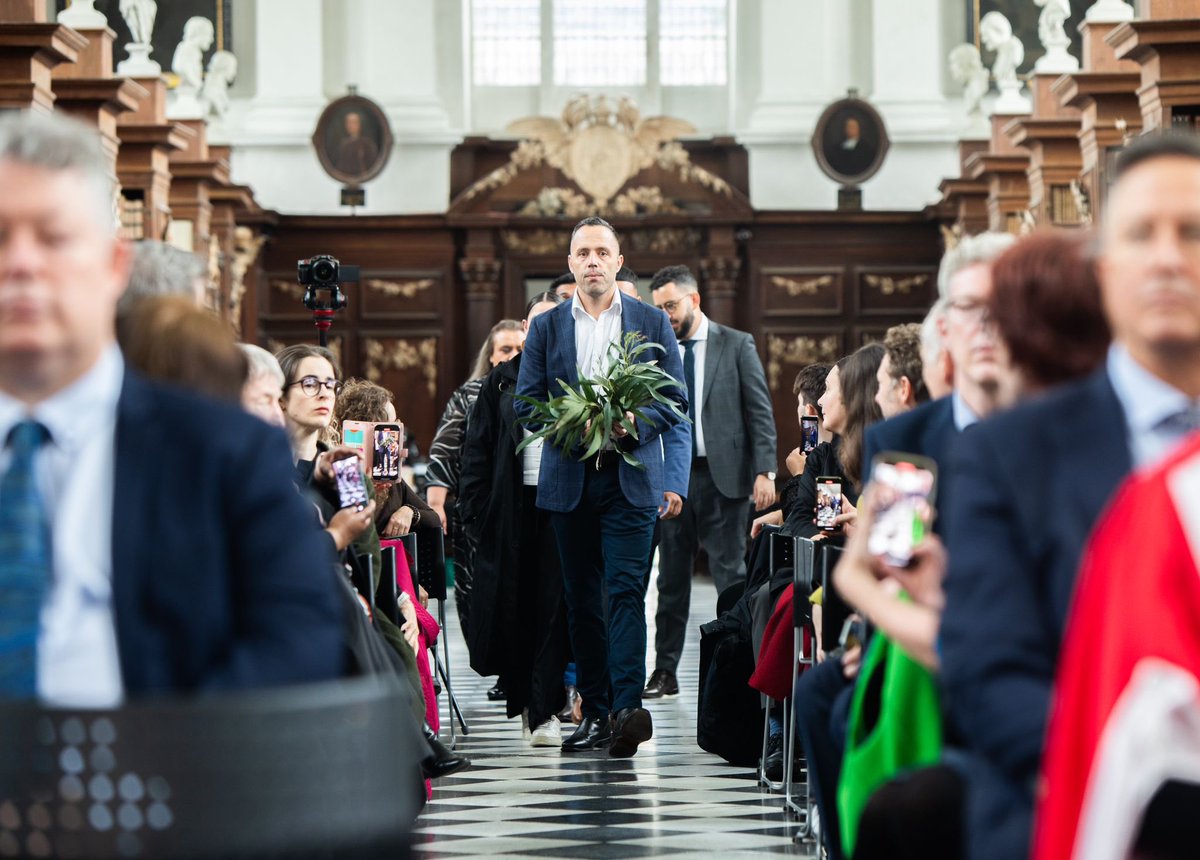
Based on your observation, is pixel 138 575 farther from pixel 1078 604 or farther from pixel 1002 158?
pixel 1002 158

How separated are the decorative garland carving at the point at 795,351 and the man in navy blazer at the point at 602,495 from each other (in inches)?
382

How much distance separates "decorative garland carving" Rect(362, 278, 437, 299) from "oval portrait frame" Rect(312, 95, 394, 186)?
47.8 inches

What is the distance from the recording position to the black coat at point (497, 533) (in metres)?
7.36

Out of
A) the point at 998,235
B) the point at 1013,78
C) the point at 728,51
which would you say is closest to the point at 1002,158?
the point at 1013,78

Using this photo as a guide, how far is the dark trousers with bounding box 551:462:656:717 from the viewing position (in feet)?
22.4

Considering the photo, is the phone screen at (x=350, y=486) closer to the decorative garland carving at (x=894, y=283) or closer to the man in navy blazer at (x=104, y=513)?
the man in navy blazer at (x=104, y=513)

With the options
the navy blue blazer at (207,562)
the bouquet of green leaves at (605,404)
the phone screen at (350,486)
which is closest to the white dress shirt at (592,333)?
the bouquet of green leaves at (605,404)

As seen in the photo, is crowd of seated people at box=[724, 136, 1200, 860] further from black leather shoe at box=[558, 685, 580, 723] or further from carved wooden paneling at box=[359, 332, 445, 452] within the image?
carved wooden paneling at box=[359, 332, 445, 452]

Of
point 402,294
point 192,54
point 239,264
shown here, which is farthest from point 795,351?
point 192,54

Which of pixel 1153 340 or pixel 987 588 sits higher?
pixel 1153 340

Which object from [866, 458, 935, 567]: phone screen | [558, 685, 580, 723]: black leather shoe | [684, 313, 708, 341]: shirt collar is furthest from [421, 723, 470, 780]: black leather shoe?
[684, 313, 708, 341]: shirt collar

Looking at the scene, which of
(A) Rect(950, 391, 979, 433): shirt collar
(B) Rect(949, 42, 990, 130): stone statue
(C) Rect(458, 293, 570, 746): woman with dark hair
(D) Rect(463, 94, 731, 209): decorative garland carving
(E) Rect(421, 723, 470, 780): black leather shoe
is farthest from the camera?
(B) Rect(949, 42, 990, 130): stone statue

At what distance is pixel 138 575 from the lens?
221cm

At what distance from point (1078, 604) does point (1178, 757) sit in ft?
0.62
